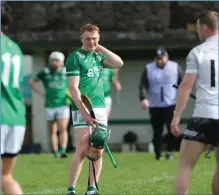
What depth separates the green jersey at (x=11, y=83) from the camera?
28.4ft

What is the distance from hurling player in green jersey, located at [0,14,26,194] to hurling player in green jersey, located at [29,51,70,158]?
11.2 m

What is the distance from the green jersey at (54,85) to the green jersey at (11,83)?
11.3 meters

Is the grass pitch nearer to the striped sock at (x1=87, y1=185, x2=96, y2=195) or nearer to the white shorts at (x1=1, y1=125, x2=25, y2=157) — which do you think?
the striped sock at (x1=87, y1=185, x2=96, y2=195)

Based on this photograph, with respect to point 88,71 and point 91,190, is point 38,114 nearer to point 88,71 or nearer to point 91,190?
point 91,190

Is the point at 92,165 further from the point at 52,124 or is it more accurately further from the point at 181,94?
the point at 52,124

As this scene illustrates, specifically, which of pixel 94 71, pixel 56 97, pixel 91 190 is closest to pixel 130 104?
pixel 56 97

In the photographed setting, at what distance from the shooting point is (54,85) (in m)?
20.3

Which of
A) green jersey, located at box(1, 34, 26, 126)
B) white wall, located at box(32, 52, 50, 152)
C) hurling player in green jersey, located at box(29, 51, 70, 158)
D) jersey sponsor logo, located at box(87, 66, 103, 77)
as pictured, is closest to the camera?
green jersey, located at box(1, 34, 26, 126)

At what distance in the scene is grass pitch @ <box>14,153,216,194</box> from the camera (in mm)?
12438

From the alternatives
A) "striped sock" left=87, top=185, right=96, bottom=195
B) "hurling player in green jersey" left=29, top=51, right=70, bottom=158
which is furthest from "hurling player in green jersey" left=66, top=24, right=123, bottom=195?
"hurling player in green jersey" left=29, top=51, right=70, bottom=158

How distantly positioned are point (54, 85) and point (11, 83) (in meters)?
11.6

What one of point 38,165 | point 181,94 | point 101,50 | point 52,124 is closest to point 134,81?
point 52,124

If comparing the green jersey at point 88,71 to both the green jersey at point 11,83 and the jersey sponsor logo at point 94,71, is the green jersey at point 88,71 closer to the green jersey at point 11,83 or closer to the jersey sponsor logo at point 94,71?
the jersey sponsor logo at point 94,71

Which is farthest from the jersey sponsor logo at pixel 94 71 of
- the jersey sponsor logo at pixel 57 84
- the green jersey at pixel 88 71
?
the jersey sponsor logo at pixel 57 84
